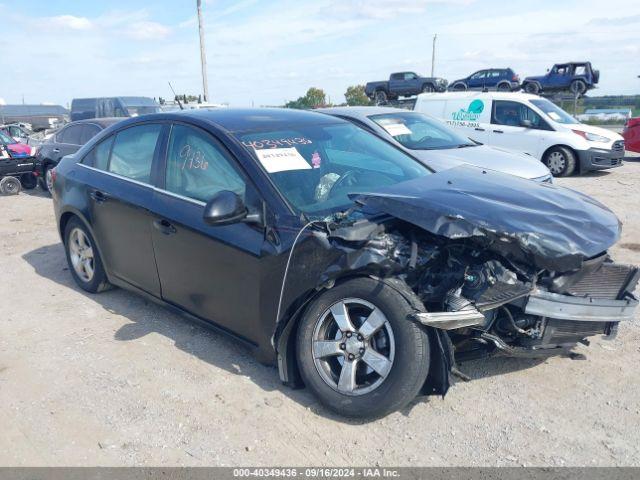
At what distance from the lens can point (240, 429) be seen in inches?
120

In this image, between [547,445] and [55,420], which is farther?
[55,420]

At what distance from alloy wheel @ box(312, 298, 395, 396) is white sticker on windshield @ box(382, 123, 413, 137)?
17.9 feet

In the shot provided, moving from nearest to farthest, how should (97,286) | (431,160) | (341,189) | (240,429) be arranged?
(240,429), (341,189), (97,286), (431,160)

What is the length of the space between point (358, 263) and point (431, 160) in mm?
4730

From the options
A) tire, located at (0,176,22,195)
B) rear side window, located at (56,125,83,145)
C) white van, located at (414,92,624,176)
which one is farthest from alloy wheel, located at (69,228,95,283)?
white van, located at (414,92,624,176)

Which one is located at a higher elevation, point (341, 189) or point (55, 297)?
point (341, 189)

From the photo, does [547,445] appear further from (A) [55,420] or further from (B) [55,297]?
(B) [55,297]

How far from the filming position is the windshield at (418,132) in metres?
8.11

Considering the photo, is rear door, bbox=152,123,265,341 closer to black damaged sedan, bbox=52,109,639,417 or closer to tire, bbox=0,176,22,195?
black damaged sedan, bbox=52,109,639,417

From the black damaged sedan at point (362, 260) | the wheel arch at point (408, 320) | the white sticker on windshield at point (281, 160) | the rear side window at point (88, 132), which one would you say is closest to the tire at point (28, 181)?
the rear side window at point (88, 132)

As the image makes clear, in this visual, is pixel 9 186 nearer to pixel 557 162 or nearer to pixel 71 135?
pixel 71 135

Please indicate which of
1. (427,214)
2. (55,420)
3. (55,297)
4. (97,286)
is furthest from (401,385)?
(55,297)

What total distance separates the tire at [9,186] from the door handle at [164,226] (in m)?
8.98

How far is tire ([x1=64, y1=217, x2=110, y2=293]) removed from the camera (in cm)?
486
